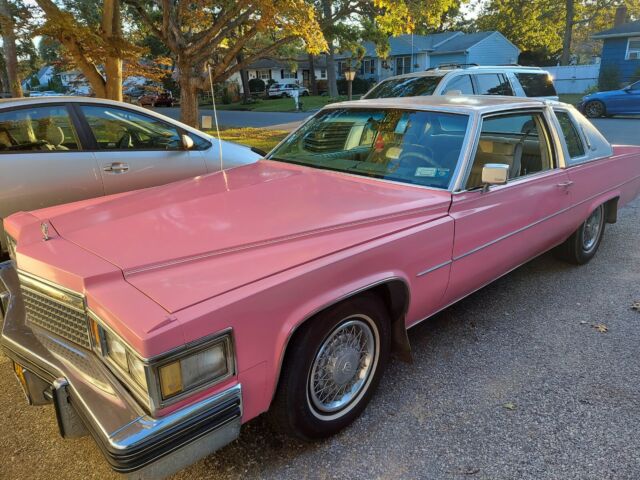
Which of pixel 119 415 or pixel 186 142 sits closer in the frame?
pixel 119 415

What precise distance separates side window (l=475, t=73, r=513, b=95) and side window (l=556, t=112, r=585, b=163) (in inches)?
172

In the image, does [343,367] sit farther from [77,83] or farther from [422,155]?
[77,83]

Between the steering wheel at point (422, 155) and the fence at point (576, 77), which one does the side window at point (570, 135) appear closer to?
the steering wheel at point (422, 155)

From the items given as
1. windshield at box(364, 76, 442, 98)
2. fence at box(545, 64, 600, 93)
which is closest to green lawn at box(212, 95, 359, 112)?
fence at box(545, 64, 600, 93)

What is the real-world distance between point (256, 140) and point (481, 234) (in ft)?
38.2

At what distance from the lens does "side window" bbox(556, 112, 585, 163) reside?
4230mm

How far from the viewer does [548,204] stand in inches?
152

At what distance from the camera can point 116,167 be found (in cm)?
465

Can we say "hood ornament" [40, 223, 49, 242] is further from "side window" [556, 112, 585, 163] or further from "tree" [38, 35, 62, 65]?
"tree" [38, 35, 62, 65]

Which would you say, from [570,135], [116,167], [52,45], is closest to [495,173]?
[570,135]

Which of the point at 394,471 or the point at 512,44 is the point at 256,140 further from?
the point at 512,44

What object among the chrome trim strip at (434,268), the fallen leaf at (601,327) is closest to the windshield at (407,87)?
the fallen leaf at (601,327)

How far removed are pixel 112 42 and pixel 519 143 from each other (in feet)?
25.5

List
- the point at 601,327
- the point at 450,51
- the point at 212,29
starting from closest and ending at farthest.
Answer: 1. the point at 601,327
2. the point at 212,29
3. the point at 450,51
